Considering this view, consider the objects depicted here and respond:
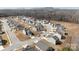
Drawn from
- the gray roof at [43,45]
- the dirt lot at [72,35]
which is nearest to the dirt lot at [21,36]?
the gray roof at [43,45]

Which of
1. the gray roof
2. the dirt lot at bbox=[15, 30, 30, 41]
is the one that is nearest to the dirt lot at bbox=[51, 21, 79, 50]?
the gray roof

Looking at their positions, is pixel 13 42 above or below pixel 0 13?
below

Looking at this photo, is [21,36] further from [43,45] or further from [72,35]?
[72,35]

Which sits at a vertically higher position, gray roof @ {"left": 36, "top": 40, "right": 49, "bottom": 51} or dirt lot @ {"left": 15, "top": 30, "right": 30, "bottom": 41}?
dirt lot @ {"left": 15, "top": 30, "right": 30, "bottom": 41}

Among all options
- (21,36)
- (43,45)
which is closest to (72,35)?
(43,45)

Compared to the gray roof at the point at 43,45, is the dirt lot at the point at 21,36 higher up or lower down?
higher up

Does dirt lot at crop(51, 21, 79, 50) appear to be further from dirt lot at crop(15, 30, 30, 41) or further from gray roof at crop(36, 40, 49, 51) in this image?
dirt lot at crop(15, 30, 30, 41)

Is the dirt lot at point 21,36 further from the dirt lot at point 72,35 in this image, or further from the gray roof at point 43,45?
the dirt lot at point 72,35
